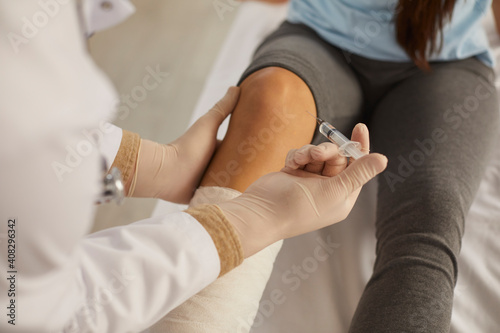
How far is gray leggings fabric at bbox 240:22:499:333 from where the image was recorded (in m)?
0.63

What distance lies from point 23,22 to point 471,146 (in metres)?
0.77

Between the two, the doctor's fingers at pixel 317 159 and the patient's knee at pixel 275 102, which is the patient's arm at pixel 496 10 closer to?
the patient's knee at pixel 275 102

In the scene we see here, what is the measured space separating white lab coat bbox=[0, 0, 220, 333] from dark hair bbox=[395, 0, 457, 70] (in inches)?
27.0

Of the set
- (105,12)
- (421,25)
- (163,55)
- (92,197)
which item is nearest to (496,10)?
(421,25)

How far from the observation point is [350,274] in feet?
2.52

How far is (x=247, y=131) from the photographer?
0.74 m

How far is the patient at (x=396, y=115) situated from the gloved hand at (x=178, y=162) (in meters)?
0.03

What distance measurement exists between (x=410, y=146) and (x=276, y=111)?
0.27m

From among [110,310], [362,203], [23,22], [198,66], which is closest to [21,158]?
[23,22]

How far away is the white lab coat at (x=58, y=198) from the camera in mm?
320

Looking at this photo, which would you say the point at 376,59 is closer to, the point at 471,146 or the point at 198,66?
the point at 471,146

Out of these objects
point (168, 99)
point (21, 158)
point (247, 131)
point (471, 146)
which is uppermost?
point (21, 158)

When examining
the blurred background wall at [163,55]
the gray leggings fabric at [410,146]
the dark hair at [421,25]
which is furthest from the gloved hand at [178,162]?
the blurred background wall at [163,55]

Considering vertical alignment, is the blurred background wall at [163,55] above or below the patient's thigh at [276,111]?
below
